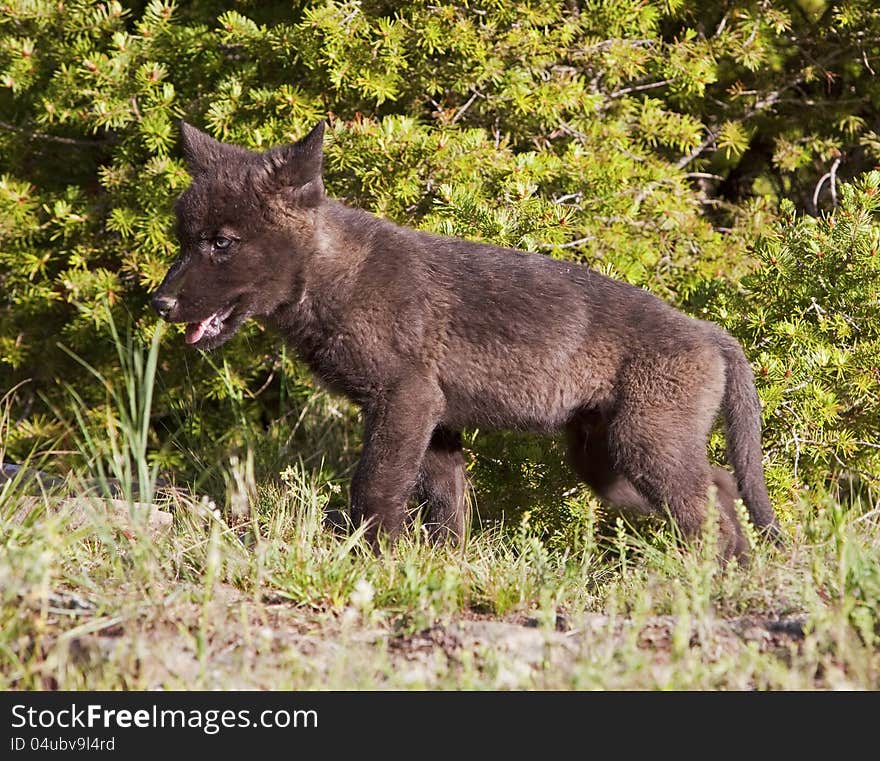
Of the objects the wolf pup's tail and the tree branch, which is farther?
the tree branch

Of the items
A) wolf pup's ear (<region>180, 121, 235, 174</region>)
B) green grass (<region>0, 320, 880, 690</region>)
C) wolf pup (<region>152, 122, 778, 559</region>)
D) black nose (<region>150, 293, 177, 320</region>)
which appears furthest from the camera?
wolf pup's ear (<region>180, 121, 235, 174</region>)

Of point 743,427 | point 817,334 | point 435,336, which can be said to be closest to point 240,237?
point 435,336

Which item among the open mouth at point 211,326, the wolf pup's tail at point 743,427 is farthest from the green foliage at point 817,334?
the open mouth at point 211,326

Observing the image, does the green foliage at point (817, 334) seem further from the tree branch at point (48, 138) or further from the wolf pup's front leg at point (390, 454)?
the tree branch at point (48, 138)

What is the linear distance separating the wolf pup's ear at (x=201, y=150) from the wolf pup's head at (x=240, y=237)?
1 cm

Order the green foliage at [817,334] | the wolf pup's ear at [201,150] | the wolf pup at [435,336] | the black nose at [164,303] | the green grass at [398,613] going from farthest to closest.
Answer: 1. the green foliage at [817,334]
2. the wolf pup's ear at [201,150]
3. the wolf pup at [435,336]
4. the black nose at [164,303]
5. the green grass at [398,613]

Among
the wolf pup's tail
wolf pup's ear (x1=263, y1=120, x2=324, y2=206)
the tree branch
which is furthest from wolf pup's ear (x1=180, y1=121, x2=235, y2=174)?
the tree branch

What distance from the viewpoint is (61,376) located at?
8312 millimetres

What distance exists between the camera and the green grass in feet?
10.9

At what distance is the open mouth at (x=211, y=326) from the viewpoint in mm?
5074

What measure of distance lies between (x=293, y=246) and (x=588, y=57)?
9.94 ft

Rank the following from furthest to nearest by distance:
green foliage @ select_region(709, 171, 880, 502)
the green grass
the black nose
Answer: green foliage @ select_region(709, 171, 880, 502) < the black nose < the green grass

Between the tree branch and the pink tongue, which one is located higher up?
the tree branch

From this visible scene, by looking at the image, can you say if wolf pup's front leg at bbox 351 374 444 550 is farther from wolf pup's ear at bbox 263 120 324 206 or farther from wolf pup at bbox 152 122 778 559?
wolf pup's ear at bbox 263 120 324 206
